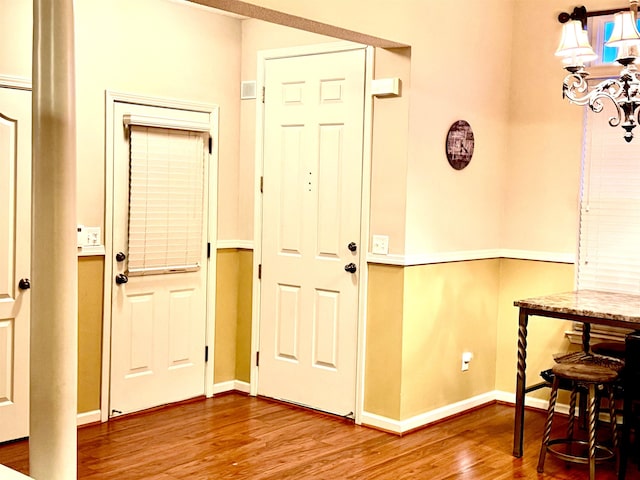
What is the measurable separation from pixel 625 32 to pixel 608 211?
169 centimetres

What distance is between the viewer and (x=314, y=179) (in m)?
4.94

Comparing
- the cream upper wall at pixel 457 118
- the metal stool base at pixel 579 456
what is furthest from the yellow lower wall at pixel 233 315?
the metal stool base at pixel 579 456

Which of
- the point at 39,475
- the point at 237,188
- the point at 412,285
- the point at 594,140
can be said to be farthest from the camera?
the point at 237,188

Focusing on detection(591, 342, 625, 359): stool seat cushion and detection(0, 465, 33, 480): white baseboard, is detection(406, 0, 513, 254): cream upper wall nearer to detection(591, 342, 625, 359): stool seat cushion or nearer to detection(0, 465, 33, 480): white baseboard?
detection(591, 342, 625, 359): stool seat cushion

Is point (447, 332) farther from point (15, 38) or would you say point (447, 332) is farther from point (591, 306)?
point (15, 38)

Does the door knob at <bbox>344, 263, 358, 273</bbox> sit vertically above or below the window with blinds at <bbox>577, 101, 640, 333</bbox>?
below

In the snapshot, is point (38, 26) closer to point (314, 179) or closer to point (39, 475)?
point (39, 475)

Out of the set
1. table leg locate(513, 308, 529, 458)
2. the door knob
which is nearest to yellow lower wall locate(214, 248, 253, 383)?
the door knob

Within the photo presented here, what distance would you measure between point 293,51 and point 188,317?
6.03 ft

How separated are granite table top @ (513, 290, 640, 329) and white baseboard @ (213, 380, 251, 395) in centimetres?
209

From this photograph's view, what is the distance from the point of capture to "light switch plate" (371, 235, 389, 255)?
4547mm

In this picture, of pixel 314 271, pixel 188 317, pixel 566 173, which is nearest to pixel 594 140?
pixel 566 173

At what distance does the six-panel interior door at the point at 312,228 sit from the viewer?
4750 millimetres

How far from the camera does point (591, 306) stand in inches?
161
